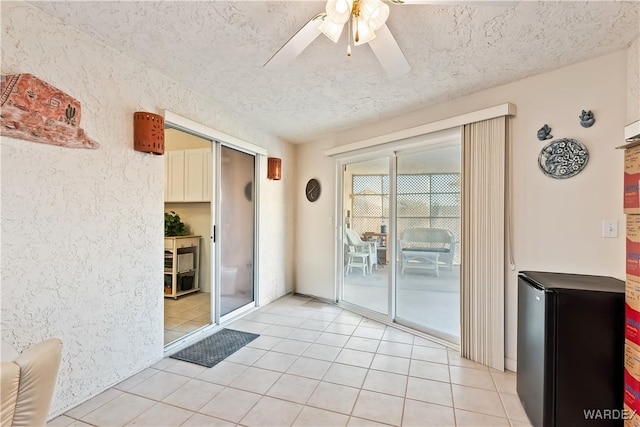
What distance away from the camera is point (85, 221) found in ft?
6.37

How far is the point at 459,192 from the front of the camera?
2906 millimetres

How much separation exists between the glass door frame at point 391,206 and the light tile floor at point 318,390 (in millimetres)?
377

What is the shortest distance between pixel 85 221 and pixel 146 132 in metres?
0.76

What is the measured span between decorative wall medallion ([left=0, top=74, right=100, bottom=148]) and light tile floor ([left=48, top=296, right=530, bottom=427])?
1642 millimetres

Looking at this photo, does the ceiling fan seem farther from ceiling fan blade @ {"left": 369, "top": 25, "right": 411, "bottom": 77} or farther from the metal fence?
the metal fence

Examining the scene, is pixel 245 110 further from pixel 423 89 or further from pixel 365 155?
pixel 423 89

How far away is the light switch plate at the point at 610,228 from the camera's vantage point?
78.2 inches

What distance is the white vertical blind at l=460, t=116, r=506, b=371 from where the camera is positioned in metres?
2.44

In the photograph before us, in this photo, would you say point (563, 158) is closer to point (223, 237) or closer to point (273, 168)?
point (273, 168)

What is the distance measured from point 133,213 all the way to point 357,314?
2.71 meters

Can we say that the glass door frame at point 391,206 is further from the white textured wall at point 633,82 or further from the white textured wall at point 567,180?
the white textured wall at point 633,82

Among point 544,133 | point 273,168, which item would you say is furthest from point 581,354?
point 273,168

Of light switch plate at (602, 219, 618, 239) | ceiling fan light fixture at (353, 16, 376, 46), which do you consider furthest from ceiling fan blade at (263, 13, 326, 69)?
light switch plate at (602, 219, 618, 239)

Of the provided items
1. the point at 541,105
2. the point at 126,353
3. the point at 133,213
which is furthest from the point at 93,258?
the point at 541,105
